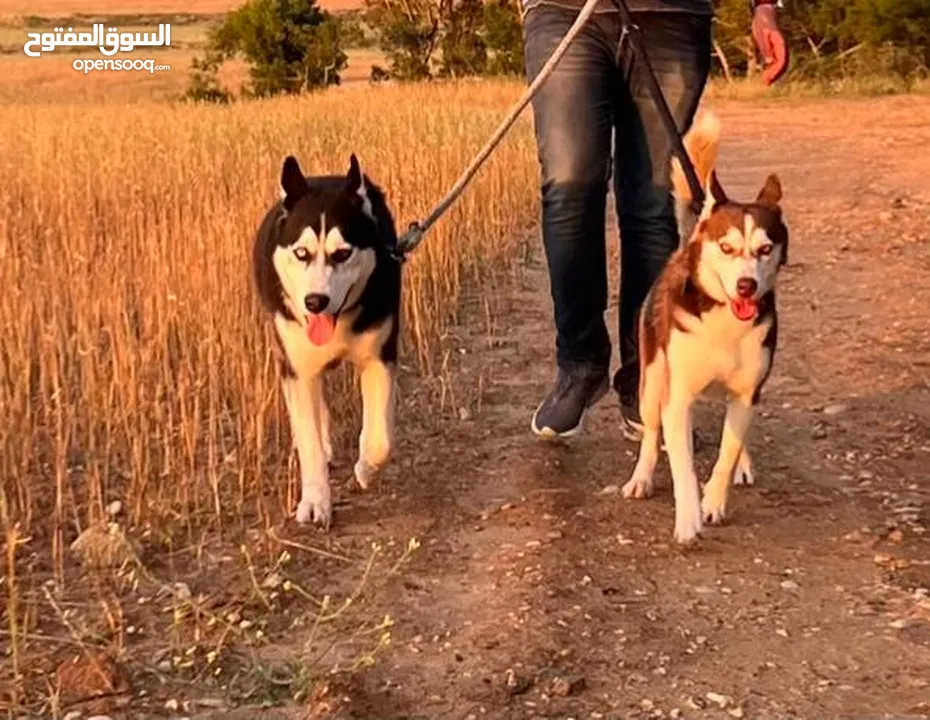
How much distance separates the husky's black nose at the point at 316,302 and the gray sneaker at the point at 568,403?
133cm

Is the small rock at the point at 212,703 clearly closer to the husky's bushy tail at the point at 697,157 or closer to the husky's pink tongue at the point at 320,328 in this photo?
the husky's pink tongue at the point at 320,328

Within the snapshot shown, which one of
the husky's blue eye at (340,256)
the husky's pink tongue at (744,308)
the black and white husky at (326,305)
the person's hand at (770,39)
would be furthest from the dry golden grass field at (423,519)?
the person's hand at (770,39)

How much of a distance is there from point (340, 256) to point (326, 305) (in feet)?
0.59

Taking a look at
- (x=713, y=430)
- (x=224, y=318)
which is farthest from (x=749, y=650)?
(x=224, y=318)

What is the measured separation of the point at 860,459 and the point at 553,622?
1918mm

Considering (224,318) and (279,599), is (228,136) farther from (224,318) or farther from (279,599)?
(279,599)

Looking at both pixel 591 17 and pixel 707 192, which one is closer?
pixel 707 192

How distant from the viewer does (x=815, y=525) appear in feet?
14.4

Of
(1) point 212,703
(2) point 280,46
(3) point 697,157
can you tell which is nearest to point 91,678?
(1) point 212,703

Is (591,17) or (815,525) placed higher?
(591,17)

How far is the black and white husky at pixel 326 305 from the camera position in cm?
423

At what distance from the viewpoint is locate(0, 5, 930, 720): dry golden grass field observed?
3.27 meters

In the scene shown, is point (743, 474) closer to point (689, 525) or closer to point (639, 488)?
point (639, 488)

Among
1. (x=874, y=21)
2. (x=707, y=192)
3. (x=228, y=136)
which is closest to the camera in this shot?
(x=707, y=192)
